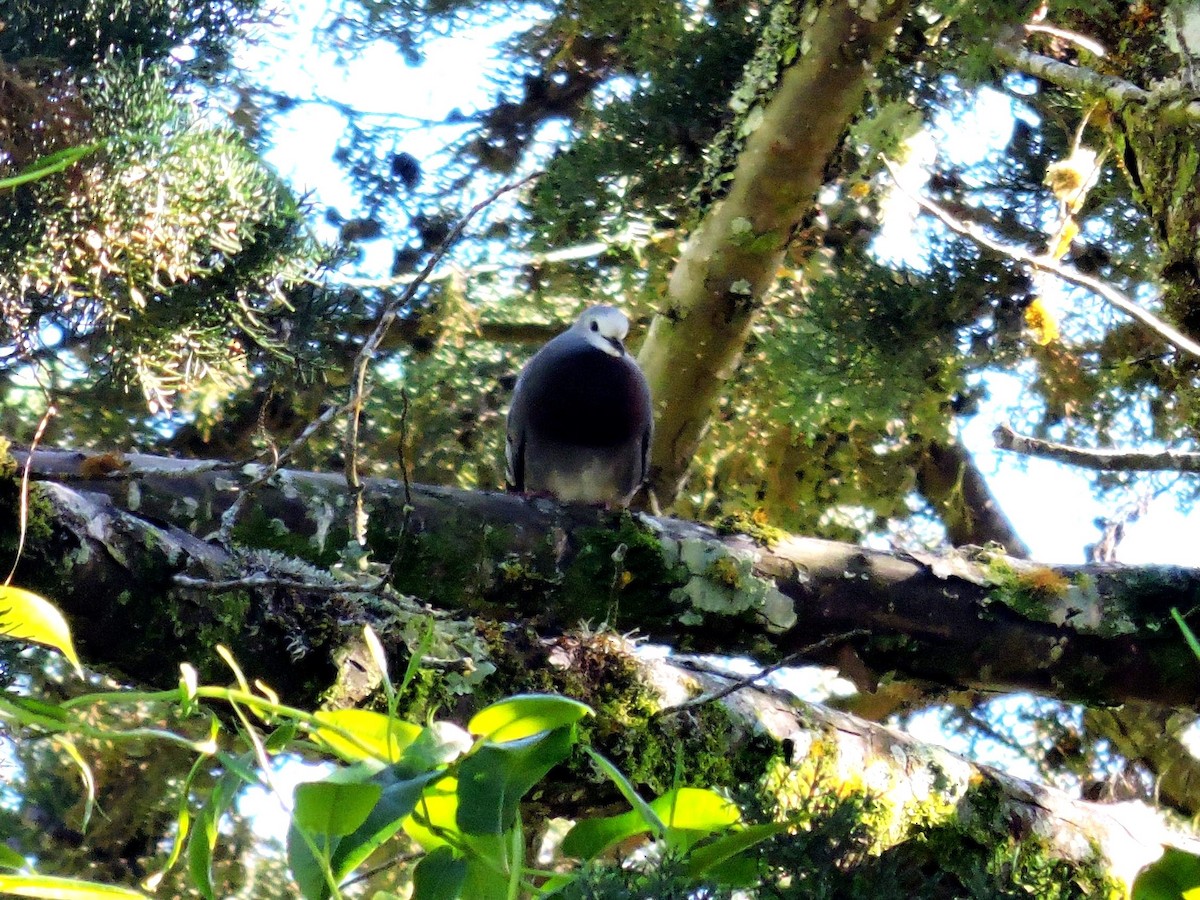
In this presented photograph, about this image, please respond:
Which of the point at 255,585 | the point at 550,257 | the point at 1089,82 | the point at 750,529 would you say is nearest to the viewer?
the point at 255,585

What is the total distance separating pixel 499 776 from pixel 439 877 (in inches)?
3.1

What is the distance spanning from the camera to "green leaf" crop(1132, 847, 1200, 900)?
697 millimetres

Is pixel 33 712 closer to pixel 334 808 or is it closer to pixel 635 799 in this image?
pixel 334 808

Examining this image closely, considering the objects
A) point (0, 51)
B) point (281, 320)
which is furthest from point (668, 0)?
point (0, 51)

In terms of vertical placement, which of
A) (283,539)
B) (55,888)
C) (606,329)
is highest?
(606,329)

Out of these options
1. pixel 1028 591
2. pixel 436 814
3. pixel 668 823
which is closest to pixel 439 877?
pixel 436 814

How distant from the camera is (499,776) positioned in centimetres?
66

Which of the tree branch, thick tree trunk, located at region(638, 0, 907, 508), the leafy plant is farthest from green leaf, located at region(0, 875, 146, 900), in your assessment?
A: thick tree trunk, located at region(638, 0, 907, 508)

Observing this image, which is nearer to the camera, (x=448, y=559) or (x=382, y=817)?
(x=382, y=817)

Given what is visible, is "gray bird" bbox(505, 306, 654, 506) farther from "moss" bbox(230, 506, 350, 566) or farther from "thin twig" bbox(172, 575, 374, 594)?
"thin twig" bbox(172, 575, 374, 594)

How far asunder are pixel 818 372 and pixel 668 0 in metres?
0.86

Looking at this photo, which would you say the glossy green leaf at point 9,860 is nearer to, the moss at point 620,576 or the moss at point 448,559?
the moss at point 448,559

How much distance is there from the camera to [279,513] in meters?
1.47

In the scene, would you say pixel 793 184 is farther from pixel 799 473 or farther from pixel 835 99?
pixel 799 473
